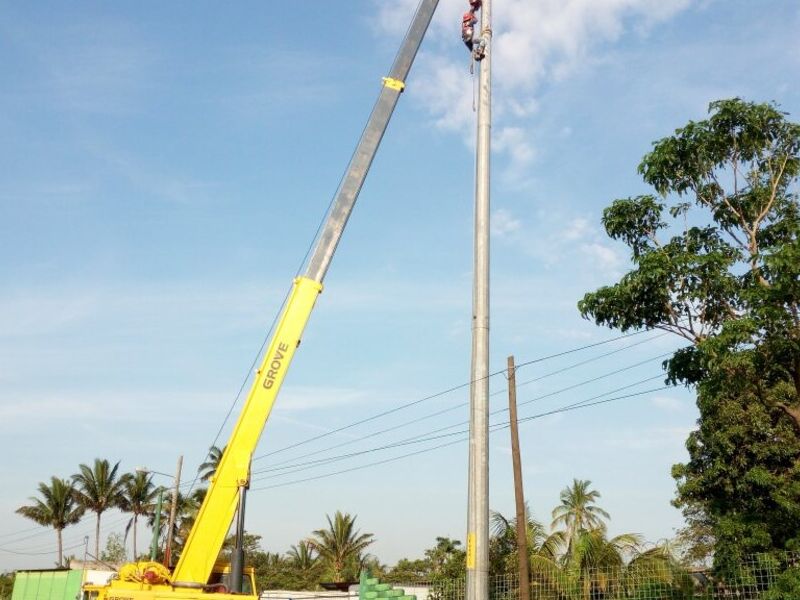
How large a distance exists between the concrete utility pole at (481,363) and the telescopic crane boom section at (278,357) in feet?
19.5

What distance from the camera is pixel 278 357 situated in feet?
53.9

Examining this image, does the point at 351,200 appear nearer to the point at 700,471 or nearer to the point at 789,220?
the point at 789,220

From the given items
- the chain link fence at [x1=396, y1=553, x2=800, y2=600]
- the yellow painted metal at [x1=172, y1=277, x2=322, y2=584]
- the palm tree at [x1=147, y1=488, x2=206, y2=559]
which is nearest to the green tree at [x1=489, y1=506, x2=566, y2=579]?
the chain link fence at [x1=396, y1=553, x2=800, y2=600]

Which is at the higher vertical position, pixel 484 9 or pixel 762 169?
pixel 484 9

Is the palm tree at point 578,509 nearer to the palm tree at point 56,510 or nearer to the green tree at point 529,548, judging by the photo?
the green tree at point 529,548

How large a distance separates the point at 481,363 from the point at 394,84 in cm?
1062

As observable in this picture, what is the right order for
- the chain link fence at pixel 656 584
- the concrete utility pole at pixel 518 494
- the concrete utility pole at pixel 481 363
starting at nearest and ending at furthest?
the concrete utility pole at pixel 481 363 < the chain link fence at pixel 656 584 < the concrete utility pole at pixel 518 494

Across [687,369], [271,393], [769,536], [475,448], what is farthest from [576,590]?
[475,448]

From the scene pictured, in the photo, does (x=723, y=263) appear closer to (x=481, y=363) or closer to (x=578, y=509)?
(x=481, y=363)

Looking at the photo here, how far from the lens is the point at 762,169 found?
15.2 meters

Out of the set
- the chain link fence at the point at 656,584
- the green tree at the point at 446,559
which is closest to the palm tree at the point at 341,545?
the green tree at the point at 446,559

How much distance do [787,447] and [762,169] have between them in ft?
60.3

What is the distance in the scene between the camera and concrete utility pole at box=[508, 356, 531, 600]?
2148 centimetres

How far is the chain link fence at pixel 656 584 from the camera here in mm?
18234
